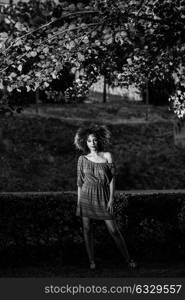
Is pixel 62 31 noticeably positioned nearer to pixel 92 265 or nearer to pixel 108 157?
pixel 108 157

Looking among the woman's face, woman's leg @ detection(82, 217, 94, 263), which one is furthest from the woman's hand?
the woman's face

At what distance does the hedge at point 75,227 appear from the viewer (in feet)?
33.3

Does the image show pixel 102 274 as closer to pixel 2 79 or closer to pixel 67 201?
pixel 67 201

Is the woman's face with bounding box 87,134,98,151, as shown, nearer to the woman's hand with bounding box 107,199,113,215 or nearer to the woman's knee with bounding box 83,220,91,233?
the woman's hand with bounding box 107,199,113,215

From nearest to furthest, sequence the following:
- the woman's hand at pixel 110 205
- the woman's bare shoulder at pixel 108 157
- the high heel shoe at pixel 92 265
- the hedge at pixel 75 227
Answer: the woman's hand at pixel 110 205 < the woman's bare shoulder at pixel 108 157 < the high heel shoe at pixel 92 265 < the hedge at pixel 75 227

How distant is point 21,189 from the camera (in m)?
28.0

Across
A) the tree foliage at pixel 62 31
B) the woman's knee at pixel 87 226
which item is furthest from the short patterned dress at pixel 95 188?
the tree foliage at pixel 62 31

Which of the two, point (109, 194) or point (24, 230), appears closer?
point (109, 194)

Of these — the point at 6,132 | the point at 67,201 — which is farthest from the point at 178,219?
the point at 6,132

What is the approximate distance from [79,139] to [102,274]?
6.74 ft

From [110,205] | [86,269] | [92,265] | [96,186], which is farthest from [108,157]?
[86,269]

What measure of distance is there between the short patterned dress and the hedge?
4.52 ft

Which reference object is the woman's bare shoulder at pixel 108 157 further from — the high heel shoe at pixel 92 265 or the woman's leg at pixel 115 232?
the high heel shoe at pixel 92 265

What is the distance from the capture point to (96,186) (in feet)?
29.2
